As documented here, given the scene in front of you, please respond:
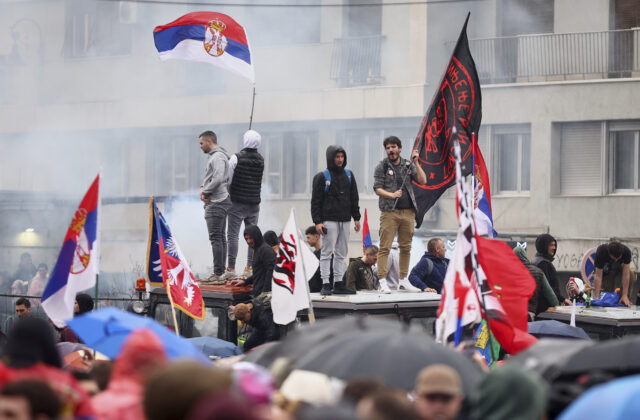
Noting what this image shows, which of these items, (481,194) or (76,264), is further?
(481,194)

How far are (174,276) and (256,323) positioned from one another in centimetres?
97

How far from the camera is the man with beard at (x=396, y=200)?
1230 cm

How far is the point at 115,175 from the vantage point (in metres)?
29.7

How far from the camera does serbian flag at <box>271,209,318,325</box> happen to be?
10.3 meters

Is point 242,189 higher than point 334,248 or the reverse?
higher

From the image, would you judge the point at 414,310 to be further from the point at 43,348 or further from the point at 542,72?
the point at 542,72

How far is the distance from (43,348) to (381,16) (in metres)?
21.4

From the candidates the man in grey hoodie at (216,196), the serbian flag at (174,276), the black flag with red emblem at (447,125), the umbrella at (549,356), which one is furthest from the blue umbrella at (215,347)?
the umbrella at (549,356)

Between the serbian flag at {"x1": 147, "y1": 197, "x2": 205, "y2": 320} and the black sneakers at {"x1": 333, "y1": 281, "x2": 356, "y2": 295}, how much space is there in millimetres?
1339

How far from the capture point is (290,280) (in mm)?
10523

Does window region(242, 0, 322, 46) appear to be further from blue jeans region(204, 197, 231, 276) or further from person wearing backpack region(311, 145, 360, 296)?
person wearing backpack region(311, 145, 360, 296)

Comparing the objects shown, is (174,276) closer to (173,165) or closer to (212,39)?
(212,39)

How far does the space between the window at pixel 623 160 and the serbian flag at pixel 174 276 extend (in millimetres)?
14291

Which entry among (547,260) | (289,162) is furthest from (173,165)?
(547,260)
